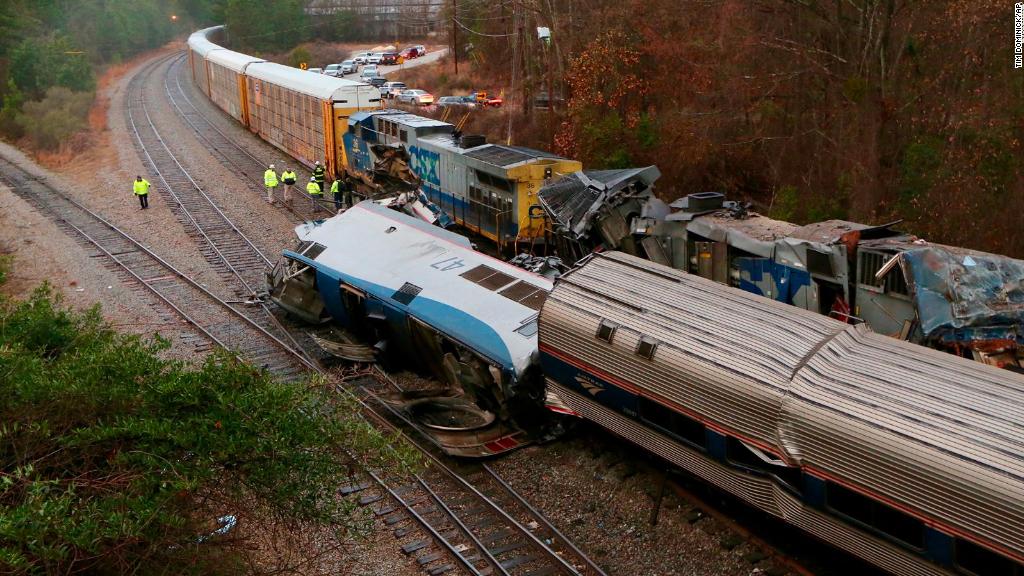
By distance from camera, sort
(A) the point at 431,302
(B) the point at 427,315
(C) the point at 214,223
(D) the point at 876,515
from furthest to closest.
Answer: (C) the point at 214,223, (A) the point at 431,302, (B) the point at 427,315, (D) the point at 876,515

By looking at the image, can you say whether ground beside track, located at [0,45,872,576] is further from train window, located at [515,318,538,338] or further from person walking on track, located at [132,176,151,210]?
person walking on track, located at [132,176,151,210]

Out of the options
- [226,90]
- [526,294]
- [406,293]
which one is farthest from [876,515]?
[226,90]

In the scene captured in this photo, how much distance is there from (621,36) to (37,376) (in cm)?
2425

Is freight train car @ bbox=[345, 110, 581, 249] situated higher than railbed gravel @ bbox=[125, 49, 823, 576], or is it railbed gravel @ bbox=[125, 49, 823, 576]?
freight train car @ bbox=[345, 110, 581, 249]

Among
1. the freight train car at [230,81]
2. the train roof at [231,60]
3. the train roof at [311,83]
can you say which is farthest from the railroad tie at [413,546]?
the train roof at [231,60]

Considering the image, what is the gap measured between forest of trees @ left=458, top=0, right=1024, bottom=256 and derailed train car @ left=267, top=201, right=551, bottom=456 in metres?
10.3

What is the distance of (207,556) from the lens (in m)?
8.41

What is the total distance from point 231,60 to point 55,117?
9.01m

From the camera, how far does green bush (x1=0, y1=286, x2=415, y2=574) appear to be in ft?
23.6

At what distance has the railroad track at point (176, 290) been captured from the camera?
17797 millimetres

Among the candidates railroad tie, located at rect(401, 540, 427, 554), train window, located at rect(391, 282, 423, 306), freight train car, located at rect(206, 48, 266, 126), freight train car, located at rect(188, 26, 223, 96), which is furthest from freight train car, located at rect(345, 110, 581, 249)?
freight train car, located at rect(188, 26, 223, 96)

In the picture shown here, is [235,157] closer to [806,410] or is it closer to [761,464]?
[761,464]

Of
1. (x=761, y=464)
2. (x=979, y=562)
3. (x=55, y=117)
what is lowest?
(x=979, y=562)

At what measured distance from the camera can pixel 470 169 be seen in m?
23.6
